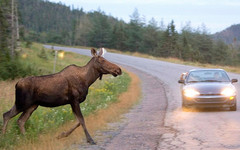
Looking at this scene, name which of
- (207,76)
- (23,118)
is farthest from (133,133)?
(207,76)

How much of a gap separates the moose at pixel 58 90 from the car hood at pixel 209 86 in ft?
18.7

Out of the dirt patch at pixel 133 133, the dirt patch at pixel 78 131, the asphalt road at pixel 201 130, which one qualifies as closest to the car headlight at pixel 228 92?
the asphalt road at pixel 201 130

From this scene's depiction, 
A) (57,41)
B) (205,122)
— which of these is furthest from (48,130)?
(57,41)

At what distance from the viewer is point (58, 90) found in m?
8.21

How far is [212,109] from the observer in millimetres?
14094

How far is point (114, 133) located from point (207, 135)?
→ 2276 millimetres

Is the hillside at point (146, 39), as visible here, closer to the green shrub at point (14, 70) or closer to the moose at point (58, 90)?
the green shrub at point (14, 70)

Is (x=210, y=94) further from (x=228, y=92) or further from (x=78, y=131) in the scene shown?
(x=78, y=131)

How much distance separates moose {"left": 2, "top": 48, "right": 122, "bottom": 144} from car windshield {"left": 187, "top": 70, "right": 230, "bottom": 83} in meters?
6.82

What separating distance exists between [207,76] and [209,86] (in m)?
1.45

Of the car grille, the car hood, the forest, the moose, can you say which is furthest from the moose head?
the forest

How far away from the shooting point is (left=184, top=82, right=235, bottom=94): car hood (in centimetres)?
1330

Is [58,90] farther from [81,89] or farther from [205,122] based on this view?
[205,122]

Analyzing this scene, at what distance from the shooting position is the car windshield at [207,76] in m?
14.6
